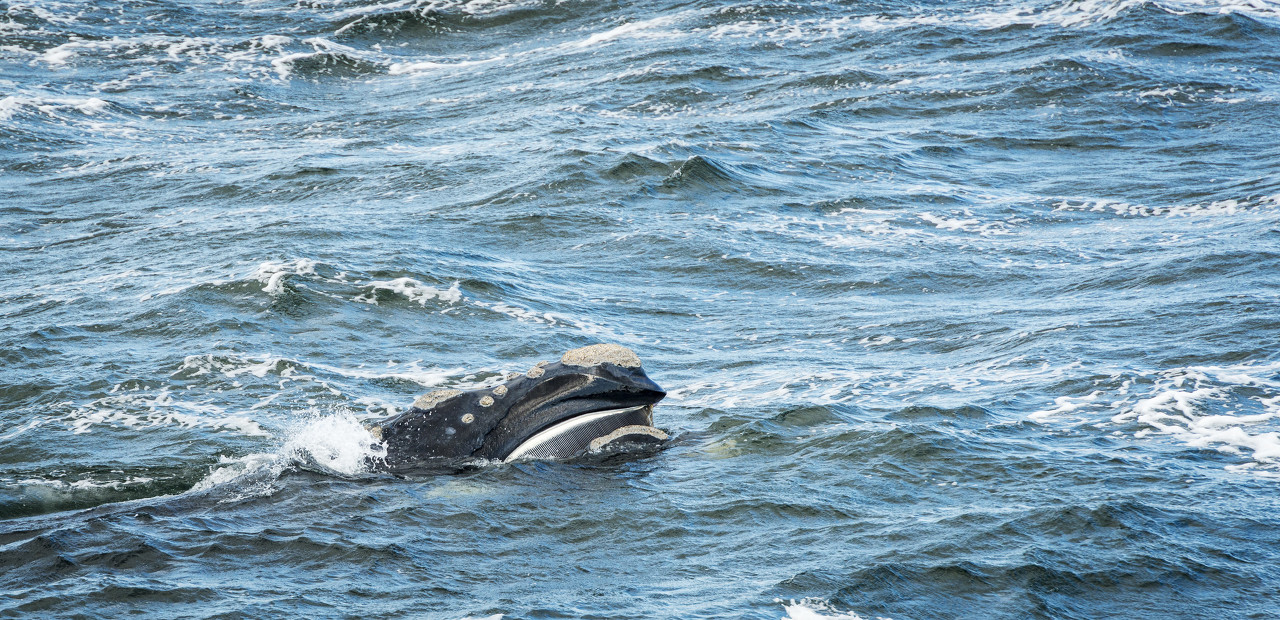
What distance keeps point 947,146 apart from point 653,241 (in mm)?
7668

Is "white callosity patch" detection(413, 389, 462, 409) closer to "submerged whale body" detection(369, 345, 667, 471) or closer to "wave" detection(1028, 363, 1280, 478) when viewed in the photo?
"submerged whale body" detection(369, 345, 667, 471)

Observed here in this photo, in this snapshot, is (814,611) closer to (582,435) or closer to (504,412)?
(582,435)

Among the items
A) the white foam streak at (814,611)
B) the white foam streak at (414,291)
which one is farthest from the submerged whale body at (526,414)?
the white foam streak at (414,291)

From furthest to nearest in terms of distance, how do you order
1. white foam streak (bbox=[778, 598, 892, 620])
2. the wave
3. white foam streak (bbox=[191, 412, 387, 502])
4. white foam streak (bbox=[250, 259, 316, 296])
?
white foam streak (bbox=[250, 259, 316, 296]) → the wave → white foam streak (bbox=[191, 412, 387, 502]) → white foam streak (bbox=[778, 598, 892, 620])

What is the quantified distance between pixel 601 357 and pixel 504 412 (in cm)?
60

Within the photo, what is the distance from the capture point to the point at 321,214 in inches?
655

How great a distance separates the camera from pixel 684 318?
40.9ft

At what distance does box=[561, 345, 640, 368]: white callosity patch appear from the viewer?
6879 mm

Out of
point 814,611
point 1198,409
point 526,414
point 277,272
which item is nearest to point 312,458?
point 526,414

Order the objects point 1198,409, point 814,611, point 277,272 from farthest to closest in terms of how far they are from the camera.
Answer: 1. point 277,272
2. point 1198,409
3. point 814,611

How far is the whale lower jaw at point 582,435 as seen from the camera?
691cm

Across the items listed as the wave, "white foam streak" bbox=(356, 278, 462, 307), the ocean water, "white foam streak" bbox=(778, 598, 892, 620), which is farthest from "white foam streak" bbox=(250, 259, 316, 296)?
"white foam streak" bbox=(778, 598, 892, 620)

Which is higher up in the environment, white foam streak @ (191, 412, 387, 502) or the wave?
white foam streak @ (191, 412, 387, 502)

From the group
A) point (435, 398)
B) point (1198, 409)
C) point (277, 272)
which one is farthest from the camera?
point (277, 272)
